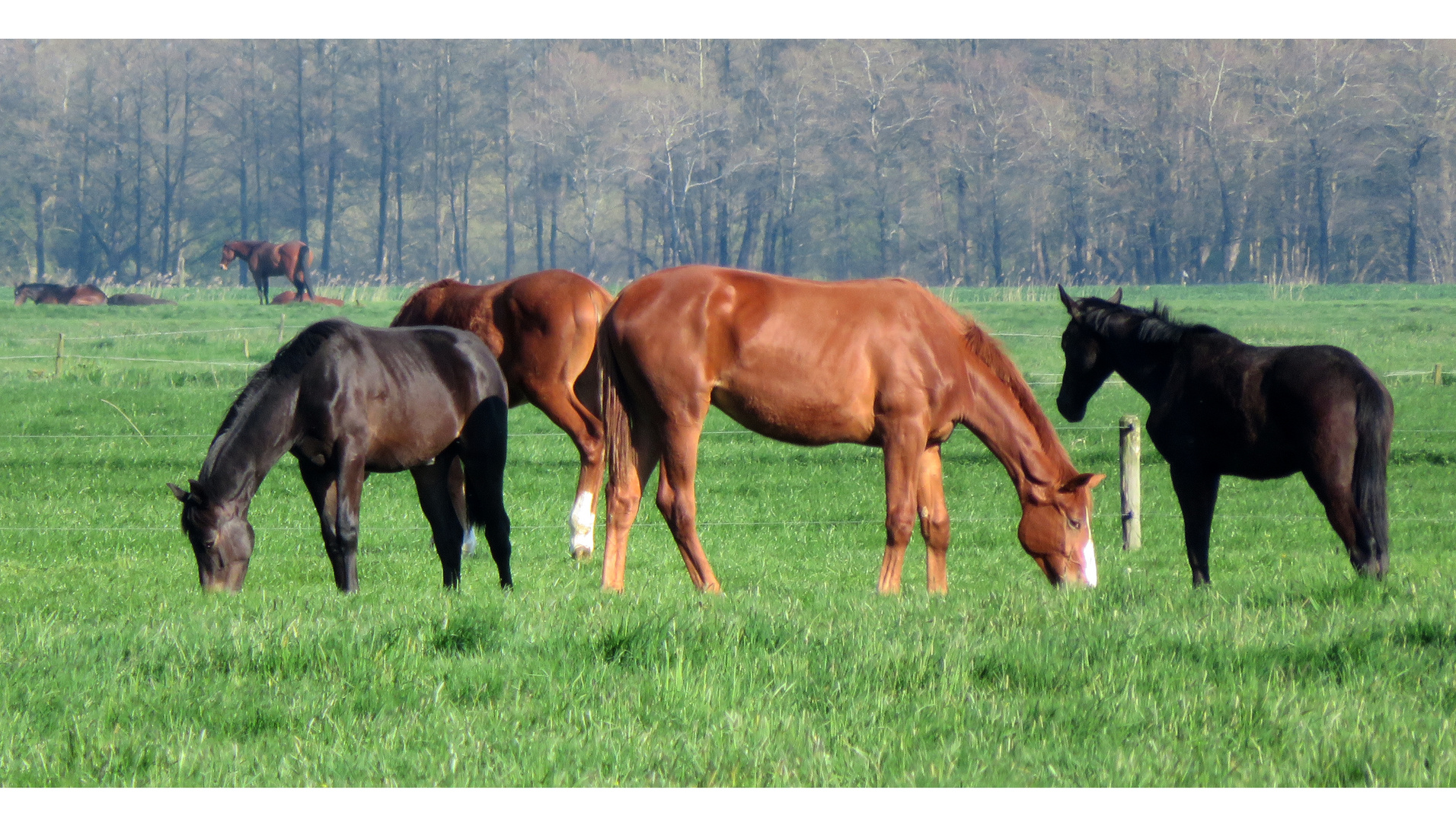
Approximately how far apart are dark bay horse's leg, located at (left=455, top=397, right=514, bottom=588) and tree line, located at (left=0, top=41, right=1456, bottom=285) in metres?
39.3

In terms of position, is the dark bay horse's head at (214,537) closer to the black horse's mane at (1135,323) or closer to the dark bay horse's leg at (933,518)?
the dark bay horse's leg at (933,518)

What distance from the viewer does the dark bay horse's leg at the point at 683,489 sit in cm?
691

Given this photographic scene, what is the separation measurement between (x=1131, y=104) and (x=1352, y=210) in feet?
28.7

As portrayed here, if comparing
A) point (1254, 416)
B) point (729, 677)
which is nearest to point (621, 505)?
point (729, 677)

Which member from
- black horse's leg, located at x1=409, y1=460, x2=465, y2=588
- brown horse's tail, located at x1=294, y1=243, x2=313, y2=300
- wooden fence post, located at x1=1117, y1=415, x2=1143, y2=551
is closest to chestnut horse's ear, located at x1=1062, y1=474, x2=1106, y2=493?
wooden fence post, located at x1=1117, y1=415, x2=1143, y2=551

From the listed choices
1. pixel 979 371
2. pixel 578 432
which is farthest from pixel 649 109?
pixel 979 371

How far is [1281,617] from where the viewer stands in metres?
4.97

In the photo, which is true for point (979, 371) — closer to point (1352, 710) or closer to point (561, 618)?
point (561, 618)

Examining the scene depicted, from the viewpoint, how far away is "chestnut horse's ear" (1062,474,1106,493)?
700 centimetres

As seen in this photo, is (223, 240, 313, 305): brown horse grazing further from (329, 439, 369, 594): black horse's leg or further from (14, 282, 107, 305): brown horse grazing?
(329, 439, 369, 594): black horse's leg

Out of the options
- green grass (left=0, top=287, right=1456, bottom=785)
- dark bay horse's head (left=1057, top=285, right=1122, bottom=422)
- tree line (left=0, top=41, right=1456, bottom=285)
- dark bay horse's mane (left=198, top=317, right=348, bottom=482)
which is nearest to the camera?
green grass (left=0, top=287, right=1456, bottom=785)

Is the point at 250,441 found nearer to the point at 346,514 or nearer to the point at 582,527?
the point at 346,514

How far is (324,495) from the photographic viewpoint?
712cm

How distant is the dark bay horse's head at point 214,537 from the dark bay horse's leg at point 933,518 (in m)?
A: 3.81
